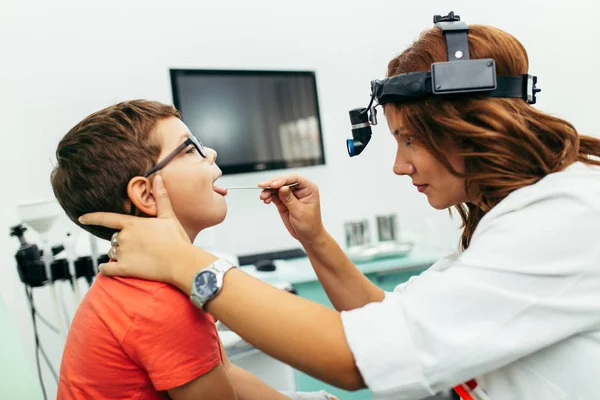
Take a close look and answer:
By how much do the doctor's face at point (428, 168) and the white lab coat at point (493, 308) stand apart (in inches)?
7.9

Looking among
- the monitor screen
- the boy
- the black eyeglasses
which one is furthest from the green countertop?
the black eyeglasses

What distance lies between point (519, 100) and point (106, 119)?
2.89ft

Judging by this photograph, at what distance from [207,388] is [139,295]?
22 cm

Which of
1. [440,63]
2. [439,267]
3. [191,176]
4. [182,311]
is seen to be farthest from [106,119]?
[439,267]

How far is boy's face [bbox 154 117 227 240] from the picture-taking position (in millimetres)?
1010

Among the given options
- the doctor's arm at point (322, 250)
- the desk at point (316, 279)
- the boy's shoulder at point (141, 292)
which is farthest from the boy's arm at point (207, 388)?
the desk at point (316, 279)

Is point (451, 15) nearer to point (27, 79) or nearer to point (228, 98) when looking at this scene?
point (228, 98)

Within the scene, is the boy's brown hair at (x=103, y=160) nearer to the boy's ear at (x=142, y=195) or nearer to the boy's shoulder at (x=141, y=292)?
the boy's ear at (x=142, y=195)

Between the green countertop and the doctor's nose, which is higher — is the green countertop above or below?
below

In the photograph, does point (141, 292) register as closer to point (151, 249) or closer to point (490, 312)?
point (151, 249)

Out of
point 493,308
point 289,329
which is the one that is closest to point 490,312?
point 493,308

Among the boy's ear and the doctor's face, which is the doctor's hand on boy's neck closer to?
the boy's ear

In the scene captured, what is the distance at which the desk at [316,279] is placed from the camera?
2.00 meters

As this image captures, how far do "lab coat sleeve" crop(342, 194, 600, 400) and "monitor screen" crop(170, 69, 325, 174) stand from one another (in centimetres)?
177
